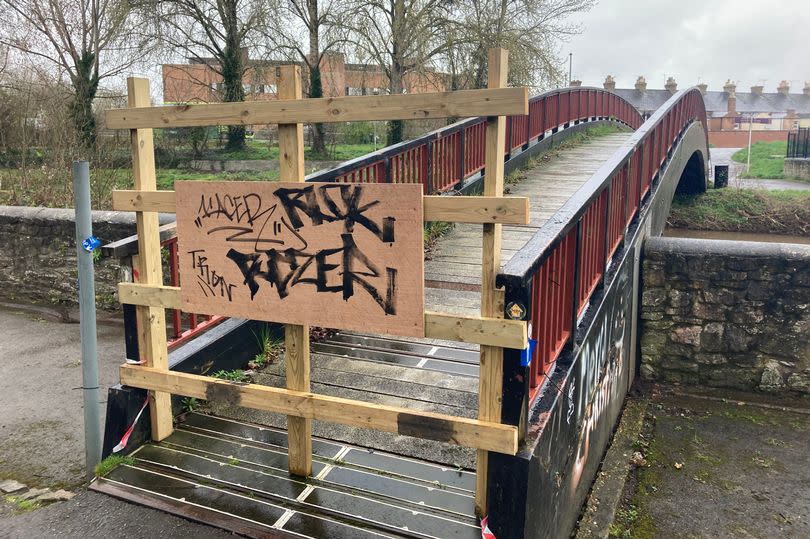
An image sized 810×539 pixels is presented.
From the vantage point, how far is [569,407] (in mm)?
4086

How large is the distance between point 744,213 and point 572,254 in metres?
17.6

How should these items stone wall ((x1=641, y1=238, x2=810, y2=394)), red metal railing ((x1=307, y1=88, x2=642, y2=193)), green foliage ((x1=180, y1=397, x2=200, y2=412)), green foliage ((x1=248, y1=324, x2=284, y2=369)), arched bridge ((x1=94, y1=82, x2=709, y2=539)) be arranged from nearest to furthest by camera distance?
arched bridge ((x1=94, y1=82, x2=709, y2=539)) → green foliage ((x1=180, y1=397, x2=200, y2=412)) → green foliage ((x1=248, y1=324, x2=284, y2=369)) → red metal railing ((x1=307, y1=88, x2=642, y2=193)) → stone wall ((x1=641, y1=238, x2=810, y2=394))

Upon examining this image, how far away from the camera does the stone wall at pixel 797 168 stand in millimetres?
29547

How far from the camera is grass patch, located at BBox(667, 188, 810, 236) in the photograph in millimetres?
19109

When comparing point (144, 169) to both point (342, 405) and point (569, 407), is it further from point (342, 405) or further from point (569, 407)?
point (569, 407)

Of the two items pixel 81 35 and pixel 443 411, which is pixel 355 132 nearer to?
pixel 81 35

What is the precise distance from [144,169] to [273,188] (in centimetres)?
97

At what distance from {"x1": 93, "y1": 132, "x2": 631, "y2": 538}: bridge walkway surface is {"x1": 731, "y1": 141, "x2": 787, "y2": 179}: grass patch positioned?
30.9 metres

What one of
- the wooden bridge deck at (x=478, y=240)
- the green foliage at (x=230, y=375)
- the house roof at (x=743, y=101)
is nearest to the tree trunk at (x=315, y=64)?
the wooden bridge deck at (x=478, y=240)

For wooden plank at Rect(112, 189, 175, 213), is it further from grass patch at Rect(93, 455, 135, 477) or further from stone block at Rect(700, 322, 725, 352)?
stone block at Rect(700, 322, 725, 352)

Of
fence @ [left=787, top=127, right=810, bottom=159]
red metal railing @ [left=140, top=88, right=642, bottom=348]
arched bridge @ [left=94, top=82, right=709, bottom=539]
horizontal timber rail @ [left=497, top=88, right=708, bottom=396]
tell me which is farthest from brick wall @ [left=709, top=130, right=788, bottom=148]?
arched bridge @ [left=94, top=82, right=709, bottom=539]

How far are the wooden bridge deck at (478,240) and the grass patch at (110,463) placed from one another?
2627 mm

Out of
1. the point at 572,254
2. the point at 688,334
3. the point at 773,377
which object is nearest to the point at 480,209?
the point at 572,254

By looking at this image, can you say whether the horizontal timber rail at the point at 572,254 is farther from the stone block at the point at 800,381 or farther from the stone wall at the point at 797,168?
the stone wall at the point at 797,168
